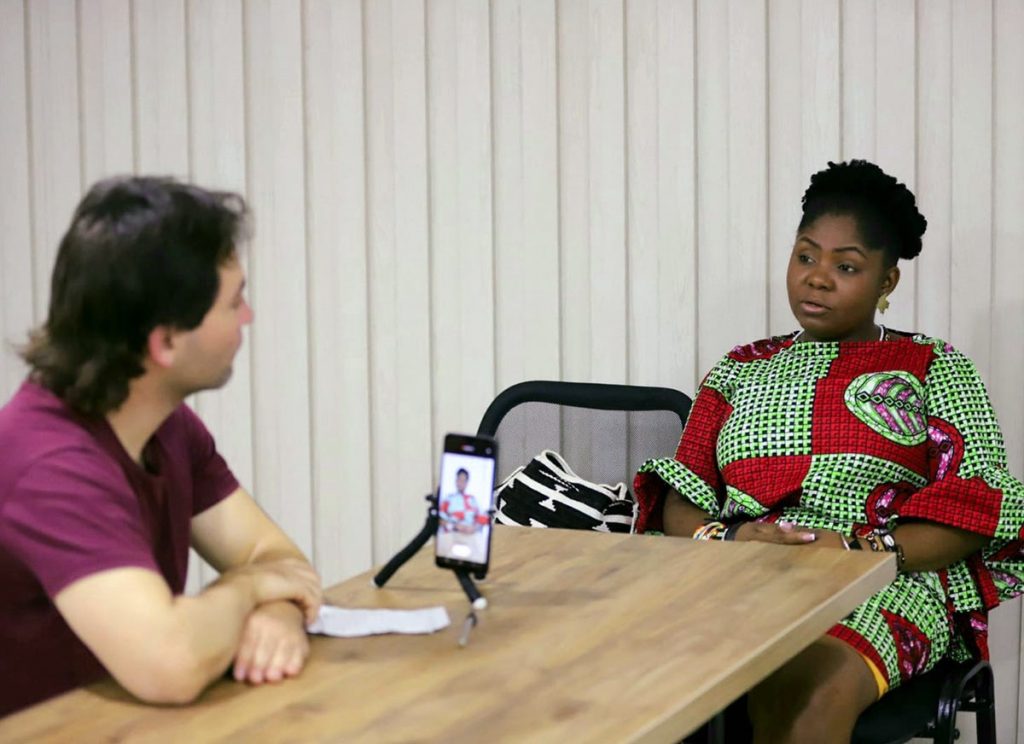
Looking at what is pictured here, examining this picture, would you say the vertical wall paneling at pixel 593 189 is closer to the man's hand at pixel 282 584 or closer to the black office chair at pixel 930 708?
the black office chair at pixel 930 708

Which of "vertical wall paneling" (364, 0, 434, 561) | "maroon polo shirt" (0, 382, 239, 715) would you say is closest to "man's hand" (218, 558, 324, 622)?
"maroon polo shirt" (0, 382, 239, 715)

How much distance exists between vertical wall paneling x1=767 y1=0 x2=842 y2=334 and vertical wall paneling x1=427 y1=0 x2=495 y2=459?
2.23 ft

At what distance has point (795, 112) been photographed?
313cm

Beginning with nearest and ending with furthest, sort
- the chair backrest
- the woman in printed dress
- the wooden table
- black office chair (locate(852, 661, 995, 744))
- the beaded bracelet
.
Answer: the wooden table, black office chair (locate(852, 661, 995, 744)), the woman in printed dress, the beaded bracelet, the chair backrest

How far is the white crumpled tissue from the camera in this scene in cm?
164

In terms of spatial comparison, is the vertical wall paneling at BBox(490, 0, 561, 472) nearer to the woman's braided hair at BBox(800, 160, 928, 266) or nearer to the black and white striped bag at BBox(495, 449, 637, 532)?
the black and white striped bag at BBox(495, 449, 637, 532)

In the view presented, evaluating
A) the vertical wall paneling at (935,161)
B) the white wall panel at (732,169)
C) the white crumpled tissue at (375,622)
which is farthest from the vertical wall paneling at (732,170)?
the white crumpled tissue at (375,622)

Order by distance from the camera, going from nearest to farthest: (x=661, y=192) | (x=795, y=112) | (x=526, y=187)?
(x=795, y=112)
(x=661, y=192)
(x=526, y=187)

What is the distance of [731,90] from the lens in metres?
3.17

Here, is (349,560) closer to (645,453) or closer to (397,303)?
(397,303)

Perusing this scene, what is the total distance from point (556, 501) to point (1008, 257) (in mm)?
1117

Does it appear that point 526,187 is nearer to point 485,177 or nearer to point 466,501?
point 485,177

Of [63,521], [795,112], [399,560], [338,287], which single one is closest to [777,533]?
[399,560]

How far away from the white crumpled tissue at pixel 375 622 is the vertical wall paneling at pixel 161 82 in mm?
2207
